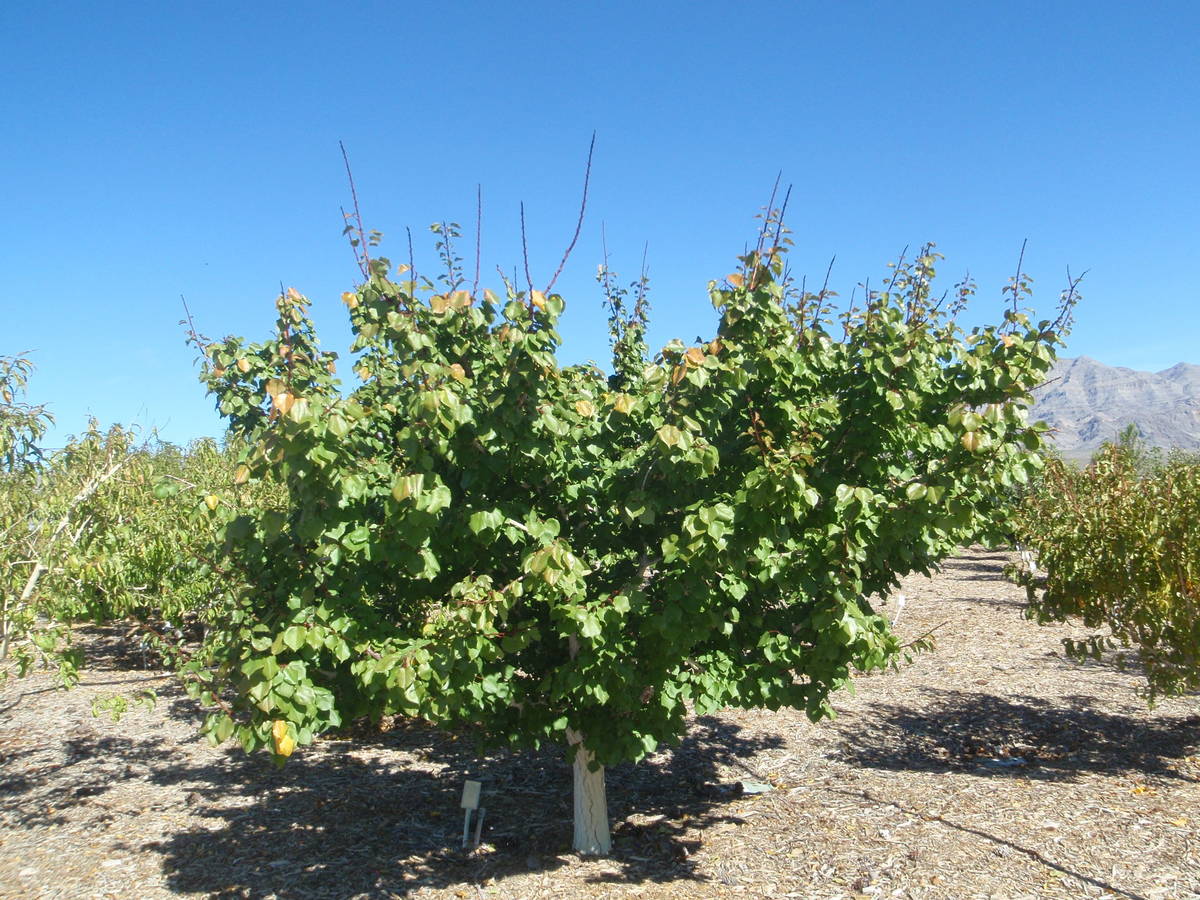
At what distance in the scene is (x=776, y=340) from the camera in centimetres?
407

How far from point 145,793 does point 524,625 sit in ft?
16.2

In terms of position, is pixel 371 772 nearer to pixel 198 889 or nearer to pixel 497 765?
pixel 497 765

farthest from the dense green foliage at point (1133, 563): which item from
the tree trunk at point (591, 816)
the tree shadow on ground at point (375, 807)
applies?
the tree trunk at point (591, 816)

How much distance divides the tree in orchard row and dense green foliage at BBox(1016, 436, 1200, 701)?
236cm

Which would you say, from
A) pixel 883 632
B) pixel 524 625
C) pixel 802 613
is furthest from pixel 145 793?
pixel 883 632

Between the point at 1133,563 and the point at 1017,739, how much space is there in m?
2.24

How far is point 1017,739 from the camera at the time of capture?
7551 millimetres

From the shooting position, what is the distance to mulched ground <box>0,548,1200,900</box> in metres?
5.10

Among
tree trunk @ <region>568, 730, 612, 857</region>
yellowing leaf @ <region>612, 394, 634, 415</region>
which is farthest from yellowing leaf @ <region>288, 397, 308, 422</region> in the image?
tree trunk @ <region>568, 730, 612, 857</region>

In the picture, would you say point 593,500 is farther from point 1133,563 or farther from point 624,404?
point 1133,563

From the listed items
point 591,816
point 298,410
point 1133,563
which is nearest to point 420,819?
point 591,816

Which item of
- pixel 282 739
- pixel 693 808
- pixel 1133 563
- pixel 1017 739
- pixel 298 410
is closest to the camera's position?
pixel 298 410

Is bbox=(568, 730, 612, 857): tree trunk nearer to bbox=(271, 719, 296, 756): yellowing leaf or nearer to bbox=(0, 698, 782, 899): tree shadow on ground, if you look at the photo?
bbox=(0, 698, 782, 899): tree shadow on ground

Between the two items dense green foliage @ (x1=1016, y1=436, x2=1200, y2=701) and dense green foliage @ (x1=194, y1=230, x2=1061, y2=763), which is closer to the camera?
dense green foliage @ (x1=194, y1=230, x2=1061, y2=763)
